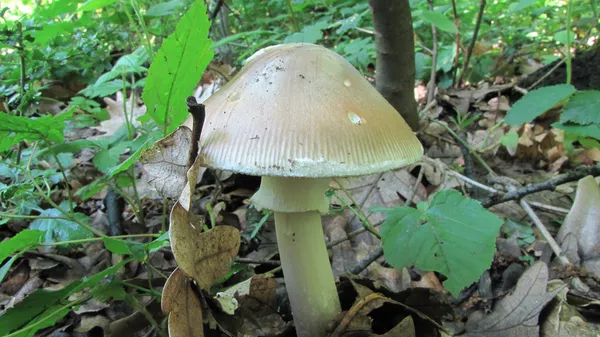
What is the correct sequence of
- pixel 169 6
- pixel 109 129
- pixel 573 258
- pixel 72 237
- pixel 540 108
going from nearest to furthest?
pixel 72 237, pixel 573 258, pixel 540 108, pixel 169 6, pixel 109 129

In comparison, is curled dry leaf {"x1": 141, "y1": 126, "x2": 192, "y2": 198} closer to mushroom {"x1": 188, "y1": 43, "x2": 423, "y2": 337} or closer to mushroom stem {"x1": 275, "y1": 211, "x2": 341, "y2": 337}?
mushroom {"x1": 188, "y1": 43, "x2": 423, "y2": 337}

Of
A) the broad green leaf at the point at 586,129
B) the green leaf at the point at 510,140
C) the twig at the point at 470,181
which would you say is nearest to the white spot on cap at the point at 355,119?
the twig at the point at 470,181

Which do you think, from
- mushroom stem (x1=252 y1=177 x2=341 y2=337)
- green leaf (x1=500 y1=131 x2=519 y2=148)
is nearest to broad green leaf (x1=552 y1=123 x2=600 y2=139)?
green leaf (x1=500 y1=131 x2=519 y2=148)

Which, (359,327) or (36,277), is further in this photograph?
(36,277)

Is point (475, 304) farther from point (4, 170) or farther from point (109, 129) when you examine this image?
Answer: point (109, 129)

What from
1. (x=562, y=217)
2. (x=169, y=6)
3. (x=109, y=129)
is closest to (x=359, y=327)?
(x=562, y=217)

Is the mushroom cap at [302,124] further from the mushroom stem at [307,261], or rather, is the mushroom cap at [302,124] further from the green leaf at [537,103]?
the green leaf at [537,103]
